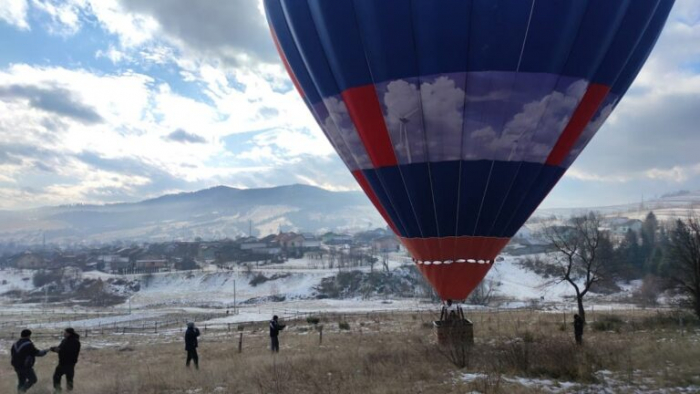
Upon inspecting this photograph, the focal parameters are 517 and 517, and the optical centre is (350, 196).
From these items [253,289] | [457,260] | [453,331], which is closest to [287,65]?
[457,260]

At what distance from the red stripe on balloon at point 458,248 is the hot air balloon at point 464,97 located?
3 cm

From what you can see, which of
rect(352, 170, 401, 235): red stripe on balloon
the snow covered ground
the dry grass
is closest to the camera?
the dry grass

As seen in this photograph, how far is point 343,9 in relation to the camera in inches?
480

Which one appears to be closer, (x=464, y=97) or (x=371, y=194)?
(x=464, y=97)

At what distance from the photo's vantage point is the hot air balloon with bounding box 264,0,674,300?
11320 millimetres

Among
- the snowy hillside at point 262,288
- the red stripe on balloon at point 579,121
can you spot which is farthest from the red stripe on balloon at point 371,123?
the snowy hillside at point 262,288

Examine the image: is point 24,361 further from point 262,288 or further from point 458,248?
point 262,288

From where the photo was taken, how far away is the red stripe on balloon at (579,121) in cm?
1250

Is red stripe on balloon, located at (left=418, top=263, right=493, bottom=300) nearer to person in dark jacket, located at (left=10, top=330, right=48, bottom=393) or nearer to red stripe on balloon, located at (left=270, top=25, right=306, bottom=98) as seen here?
red stripe on balloon, located at (left=270, top=25, right=306, bottom=98)

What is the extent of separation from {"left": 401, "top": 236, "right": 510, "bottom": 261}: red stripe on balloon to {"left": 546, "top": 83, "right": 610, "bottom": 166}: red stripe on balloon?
2.50m

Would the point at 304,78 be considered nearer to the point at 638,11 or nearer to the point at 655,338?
the point at 638,11

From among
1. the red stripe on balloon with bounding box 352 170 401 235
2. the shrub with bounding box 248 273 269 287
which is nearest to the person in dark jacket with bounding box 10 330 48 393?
the red stripe on balloon with bounding box 352 170 401 235

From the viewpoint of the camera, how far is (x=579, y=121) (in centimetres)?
1267

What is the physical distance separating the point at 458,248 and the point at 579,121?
433cm
